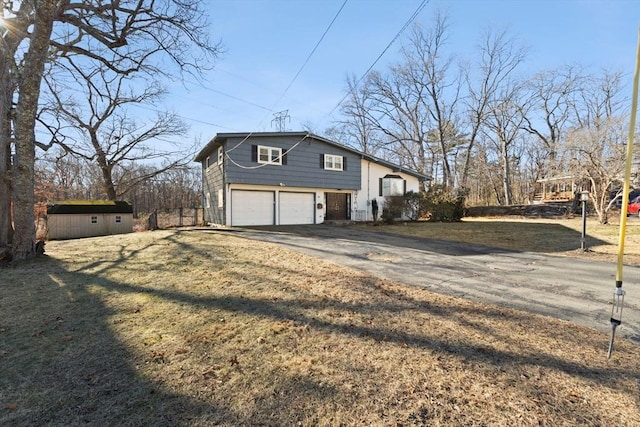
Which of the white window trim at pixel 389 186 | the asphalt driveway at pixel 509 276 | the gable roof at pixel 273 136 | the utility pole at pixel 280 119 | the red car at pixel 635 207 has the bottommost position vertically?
the asphalt driveway at pixel 509 276

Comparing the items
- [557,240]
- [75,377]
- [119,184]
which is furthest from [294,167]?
[119,184]

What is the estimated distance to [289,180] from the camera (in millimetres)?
16062

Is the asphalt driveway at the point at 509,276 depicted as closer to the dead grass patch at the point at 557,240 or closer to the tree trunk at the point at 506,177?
the dead grass patch at the point at 557,240

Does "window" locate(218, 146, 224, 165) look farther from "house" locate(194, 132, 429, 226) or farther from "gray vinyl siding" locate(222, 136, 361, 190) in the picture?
"gray vinyl siding" locate(222, 136, 361, 190)

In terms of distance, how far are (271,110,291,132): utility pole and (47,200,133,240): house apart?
949cm

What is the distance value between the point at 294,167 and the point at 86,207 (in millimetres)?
10934

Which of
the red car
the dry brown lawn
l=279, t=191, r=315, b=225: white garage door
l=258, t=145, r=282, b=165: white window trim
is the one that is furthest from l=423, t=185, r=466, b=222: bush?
the dry brown lawn

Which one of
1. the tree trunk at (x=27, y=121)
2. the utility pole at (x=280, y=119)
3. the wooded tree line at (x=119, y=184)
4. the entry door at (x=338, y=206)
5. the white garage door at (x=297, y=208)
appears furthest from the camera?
the wooded tree line at (x=119, y=184)

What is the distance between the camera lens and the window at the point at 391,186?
19.3 m

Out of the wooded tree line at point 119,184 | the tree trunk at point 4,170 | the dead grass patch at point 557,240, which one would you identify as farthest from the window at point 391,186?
the tree trunk at point 4,170

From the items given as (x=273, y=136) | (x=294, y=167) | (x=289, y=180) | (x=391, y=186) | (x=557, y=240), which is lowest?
(x=557, y=240)

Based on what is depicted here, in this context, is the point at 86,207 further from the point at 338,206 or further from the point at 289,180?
the point at 338,206

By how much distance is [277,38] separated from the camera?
10547mm

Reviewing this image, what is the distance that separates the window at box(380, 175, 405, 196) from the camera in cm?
1933
